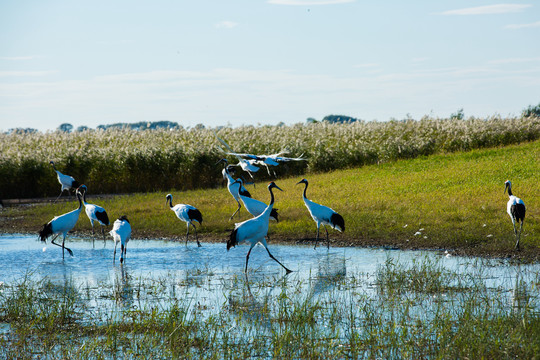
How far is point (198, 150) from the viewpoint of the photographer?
2570cm

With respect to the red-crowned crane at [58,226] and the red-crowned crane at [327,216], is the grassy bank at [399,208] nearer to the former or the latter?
the red-crowned crane at [327,216]

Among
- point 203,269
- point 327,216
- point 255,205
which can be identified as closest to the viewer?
point 203,269

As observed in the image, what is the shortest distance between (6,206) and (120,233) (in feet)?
41.8

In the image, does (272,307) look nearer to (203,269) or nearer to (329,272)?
(329,272)

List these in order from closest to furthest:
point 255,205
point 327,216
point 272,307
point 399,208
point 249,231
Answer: point 272,307 → point 249,231 → point 327,216 → point 255,205 → point 399,208

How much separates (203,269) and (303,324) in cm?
413

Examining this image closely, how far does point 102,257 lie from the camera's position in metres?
12.1

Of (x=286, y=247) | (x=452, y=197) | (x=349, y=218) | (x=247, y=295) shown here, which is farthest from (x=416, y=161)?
(x=247, y=295)

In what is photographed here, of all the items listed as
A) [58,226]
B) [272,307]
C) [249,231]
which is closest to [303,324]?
[272,307]

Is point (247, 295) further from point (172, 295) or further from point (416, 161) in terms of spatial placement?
point (416, 161)

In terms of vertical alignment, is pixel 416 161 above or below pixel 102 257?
above

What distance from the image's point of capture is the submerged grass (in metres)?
6.05

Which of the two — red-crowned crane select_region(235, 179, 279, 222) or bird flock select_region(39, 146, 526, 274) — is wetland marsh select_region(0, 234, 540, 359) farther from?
red-crowned crane select_region(235, 179, 279, 222)

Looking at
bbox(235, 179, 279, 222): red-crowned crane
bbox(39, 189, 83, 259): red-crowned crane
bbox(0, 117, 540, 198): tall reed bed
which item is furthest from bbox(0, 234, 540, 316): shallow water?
bbox(0, 117, 540, 198): tall reed bed
